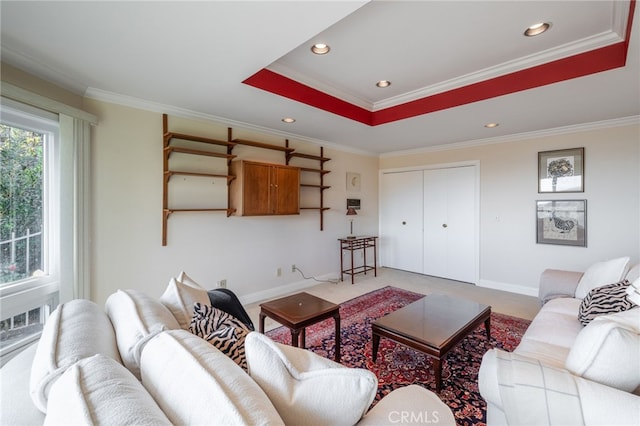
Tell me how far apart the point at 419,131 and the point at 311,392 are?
3721mm

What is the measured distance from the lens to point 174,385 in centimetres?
72

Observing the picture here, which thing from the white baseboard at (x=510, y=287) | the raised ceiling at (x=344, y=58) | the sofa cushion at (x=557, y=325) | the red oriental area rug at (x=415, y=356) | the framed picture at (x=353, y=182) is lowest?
the red oriental area rug at (x=415, y=356)

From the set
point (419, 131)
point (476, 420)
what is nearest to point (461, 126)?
point (419, 131)

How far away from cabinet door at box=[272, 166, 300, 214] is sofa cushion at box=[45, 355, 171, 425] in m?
2.93

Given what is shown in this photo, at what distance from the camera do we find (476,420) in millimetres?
1658

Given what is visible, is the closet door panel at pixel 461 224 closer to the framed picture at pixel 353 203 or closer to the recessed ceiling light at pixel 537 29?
the framed picture at pixel 353 203

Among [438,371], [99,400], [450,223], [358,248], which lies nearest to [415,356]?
[438,371]

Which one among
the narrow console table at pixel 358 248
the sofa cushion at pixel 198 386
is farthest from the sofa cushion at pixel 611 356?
the narrow console table at pixel 358 248

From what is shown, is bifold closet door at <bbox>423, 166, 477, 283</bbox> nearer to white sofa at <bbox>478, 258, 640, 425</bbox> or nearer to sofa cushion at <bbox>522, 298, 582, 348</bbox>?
sofa cushion at <bbox>522, 298, 582, 348</bbox>

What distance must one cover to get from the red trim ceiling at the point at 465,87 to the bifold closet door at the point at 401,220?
2.08 meters

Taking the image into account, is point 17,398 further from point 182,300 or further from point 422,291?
point 422,291

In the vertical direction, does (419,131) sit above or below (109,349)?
above

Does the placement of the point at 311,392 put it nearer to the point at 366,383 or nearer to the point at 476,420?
the point at 366,383

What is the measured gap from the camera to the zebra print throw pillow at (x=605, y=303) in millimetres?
1662
